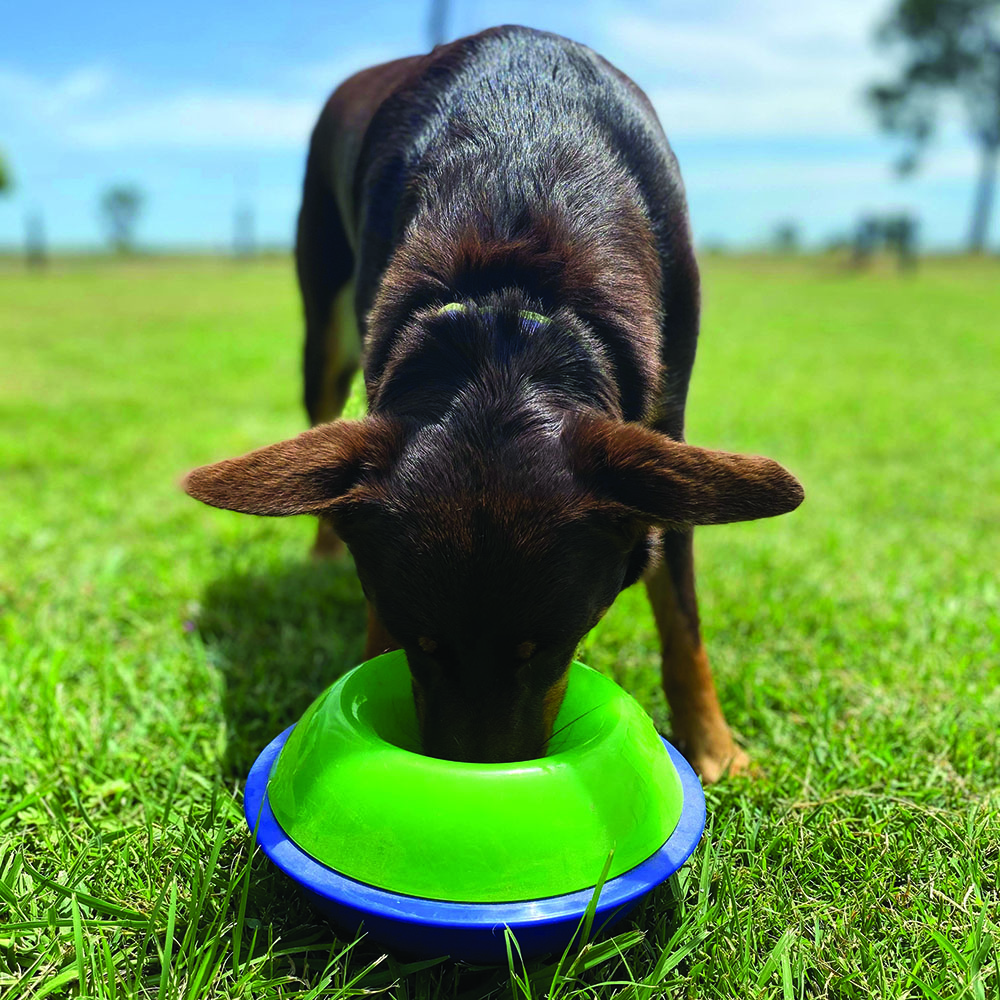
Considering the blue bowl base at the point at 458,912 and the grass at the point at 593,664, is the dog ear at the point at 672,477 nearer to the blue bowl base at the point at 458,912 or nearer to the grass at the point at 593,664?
the blue bowl base at the point at 458,912

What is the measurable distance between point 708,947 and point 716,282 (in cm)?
3035

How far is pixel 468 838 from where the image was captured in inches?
64.5

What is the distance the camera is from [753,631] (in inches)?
133

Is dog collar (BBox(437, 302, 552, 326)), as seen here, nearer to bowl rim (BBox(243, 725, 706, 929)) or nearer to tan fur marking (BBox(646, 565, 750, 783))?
tan fur marking (BBox(646, 565, 750, 783))

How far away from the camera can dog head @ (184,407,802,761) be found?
1815 millimetres

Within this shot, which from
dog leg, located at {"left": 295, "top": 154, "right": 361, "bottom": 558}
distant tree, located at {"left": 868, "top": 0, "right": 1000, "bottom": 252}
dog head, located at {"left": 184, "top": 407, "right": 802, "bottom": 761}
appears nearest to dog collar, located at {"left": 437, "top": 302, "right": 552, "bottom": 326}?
dog head, located at {"left": 184, "top": 407, "right": 802, "bottom": 761}

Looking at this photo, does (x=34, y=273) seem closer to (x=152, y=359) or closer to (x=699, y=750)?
(x=152, y=359)

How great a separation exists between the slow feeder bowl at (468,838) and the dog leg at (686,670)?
0.71m

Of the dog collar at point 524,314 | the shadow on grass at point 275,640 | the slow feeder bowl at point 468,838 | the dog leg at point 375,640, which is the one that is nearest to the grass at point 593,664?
the shadow on grass at point 275,640

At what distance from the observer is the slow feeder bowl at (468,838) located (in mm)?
1626

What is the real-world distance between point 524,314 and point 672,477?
629 millimetres

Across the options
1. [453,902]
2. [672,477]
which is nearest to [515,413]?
[672,477]

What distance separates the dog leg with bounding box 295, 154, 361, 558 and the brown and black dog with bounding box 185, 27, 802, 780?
908 millimetres

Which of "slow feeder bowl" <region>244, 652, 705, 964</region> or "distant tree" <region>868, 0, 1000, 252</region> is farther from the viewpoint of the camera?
"distant tree" <region>868, 0, 1000, 252</region>
